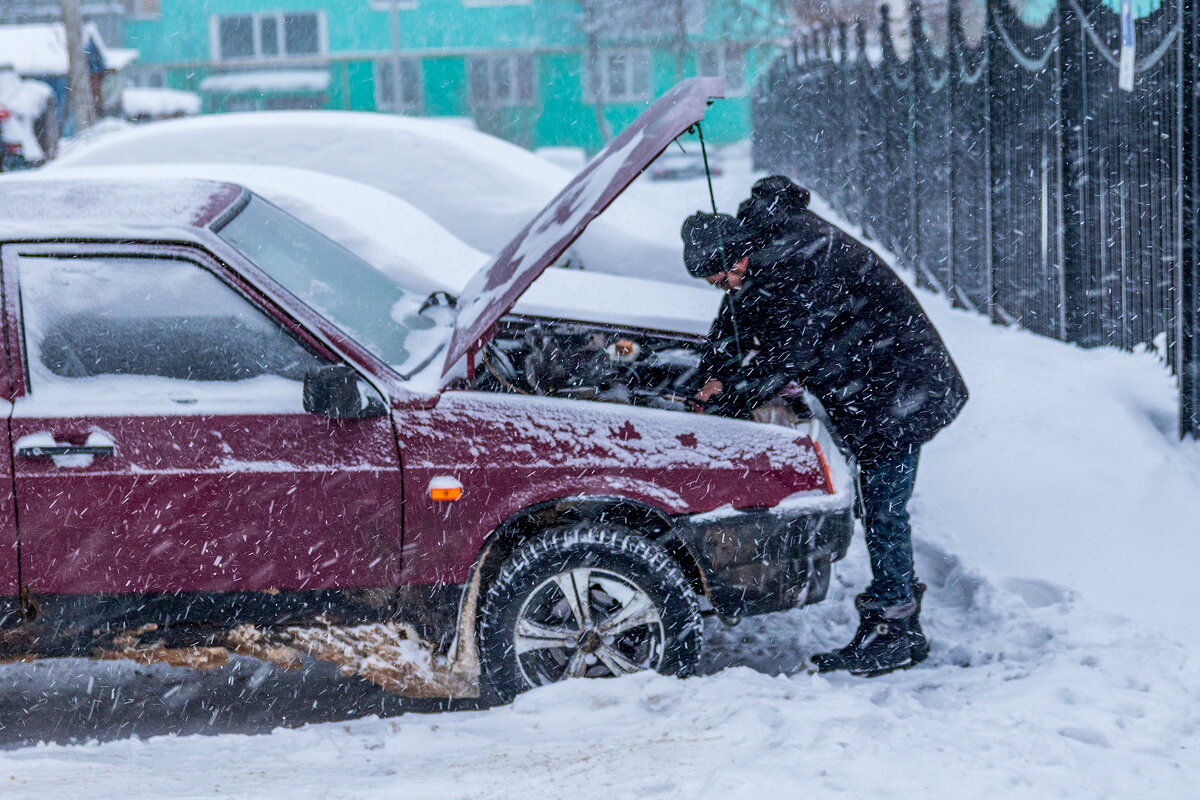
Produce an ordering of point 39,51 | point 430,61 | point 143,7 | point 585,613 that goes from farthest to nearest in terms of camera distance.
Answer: point 143,7 < point 430,61 < point 39,51 < point 585,613

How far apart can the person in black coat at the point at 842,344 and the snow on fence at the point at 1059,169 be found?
229cm

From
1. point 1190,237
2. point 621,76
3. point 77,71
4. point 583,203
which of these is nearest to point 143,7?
point 621,76

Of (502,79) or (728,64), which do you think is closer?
(728,64)

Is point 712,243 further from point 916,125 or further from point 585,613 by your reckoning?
point 916,125

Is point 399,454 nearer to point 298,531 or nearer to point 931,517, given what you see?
point 298,531

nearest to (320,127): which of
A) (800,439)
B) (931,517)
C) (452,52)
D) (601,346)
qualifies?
(601,346)

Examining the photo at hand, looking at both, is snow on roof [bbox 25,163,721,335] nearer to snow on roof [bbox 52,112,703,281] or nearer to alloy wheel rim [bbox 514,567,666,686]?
snow on roof [bbox 52,112,703,281]

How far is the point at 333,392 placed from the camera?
12.0 feet

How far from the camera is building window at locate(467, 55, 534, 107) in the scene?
45500 mm

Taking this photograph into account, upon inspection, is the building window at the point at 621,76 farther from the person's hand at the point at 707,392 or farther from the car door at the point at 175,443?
the car door at the point at 175,443

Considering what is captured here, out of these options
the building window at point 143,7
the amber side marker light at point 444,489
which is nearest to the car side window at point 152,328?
the amber side marker light at point 444,489

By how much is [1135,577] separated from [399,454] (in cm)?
288

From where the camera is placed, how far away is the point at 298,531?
12.5 ft

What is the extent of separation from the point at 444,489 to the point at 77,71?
20761 mm
